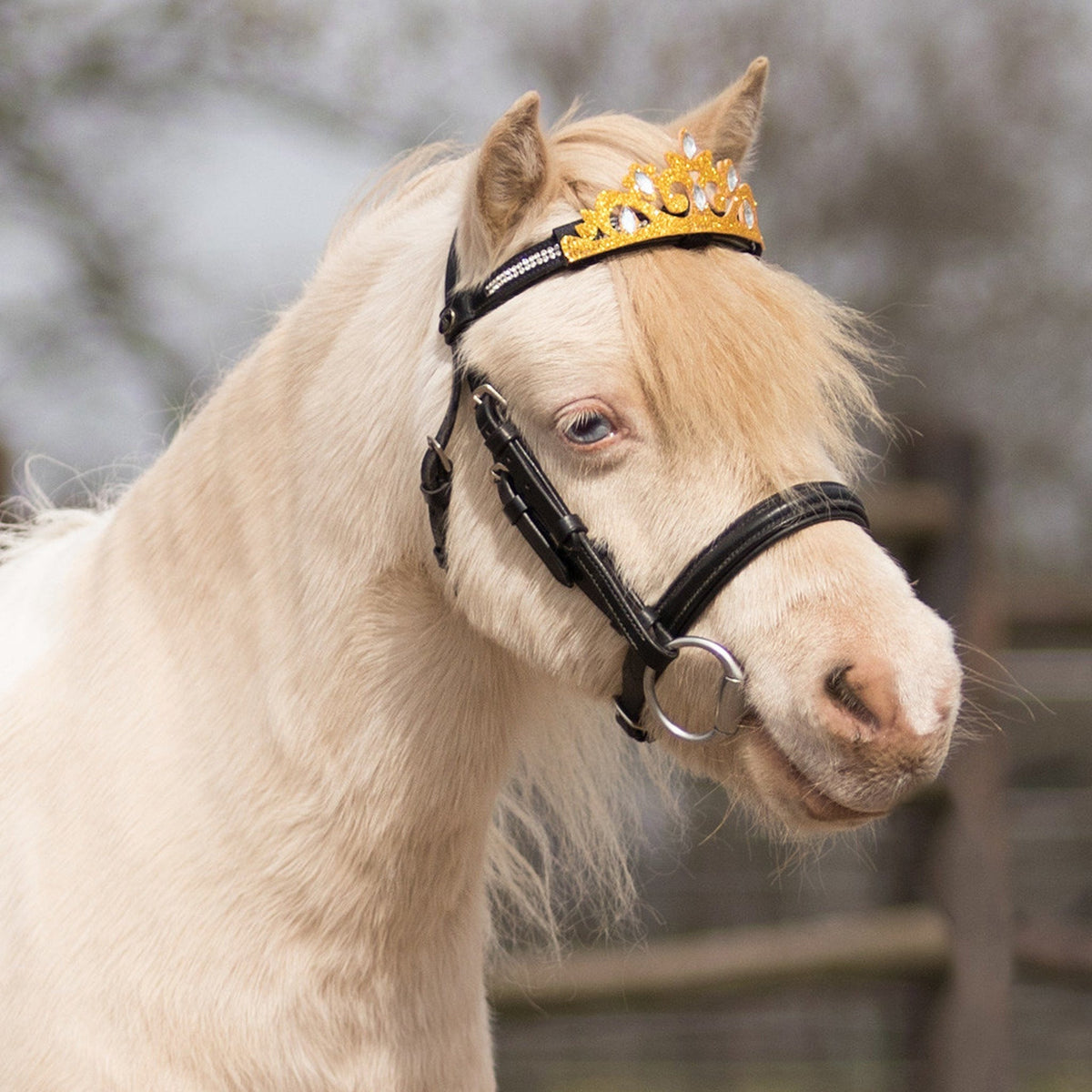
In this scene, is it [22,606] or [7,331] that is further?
[7,331]

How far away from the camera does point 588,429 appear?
1.56 m

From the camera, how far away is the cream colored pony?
152cm

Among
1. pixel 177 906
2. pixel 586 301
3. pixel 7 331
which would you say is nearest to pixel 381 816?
pixel 177 906

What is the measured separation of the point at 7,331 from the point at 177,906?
4.95 meters

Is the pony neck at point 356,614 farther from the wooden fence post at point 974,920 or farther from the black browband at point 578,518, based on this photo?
the wooden fence post at point 974,920

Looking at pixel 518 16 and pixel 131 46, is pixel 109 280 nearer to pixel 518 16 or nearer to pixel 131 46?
pixel 131 46

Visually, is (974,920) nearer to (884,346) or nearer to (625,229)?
(625,229)

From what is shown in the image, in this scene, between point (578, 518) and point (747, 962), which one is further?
point (747, 962)

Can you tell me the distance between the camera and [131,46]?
19.6 ft

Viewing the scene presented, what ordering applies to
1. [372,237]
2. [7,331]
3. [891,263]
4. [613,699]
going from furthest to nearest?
[891,263] < [7,331] < [372,237] < [613,699]

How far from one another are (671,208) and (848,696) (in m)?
0.69

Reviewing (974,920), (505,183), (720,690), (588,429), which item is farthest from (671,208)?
(974,920)

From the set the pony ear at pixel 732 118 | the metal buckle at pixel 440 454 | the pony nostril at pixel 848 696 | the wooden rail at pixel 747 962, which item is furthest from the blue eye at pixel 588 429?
the wooden rail at pixel 747 962

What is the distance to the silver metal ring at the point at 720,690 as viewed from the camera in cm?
150
